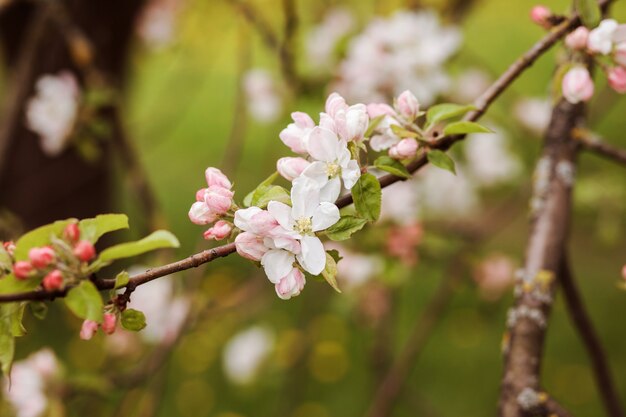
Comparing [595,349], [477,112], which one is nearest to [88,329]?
[477,112]

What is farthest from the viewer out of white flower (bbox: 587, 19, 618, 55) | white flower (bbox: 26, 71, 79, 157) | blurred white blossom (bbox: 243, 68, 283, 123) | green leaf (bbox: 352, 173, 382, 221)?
blurred white blossom (bbox: 243, 68, 283, 123)

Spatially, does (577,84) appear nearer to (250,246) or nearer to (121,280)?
(250,246)

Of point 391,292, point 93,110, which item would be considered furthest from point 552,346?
point 93,110

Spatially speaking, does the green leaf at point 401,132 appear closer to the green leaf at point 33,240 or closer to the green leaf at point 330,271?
the green leaf at point 330,271

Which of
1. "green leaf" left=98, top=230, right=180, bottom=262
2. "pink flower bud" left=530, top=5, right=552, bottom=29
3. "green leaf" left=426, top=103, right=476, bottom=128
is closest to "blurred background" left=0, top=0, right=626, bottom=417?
"pink flower bud" left=530, top=5, right=552, bottom=29

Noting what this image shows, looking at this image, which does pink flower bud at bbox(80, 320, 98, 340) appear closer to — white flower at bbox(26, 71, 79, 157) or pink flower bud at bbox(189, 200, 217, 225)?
pink flower bud at bbox(189, 200, 217, 225)

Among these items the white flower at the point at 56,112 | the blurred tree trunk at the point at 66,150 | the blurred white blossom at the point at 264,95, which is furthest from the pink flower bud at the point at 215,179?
the blurred tree trunk at the point at 66,150
